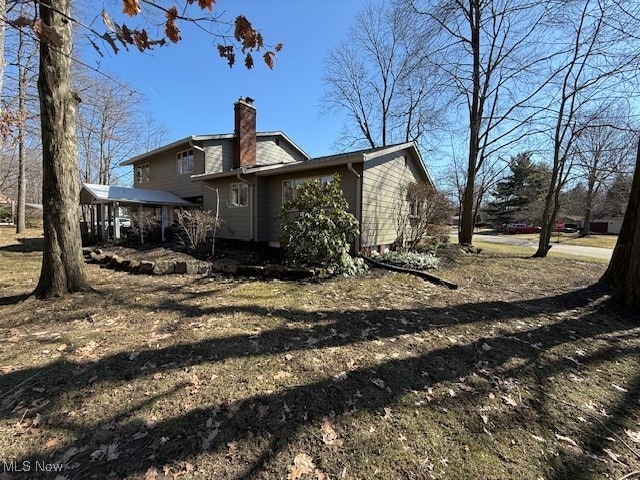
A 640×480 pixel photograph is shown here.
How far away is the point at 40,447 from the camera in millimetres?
2109

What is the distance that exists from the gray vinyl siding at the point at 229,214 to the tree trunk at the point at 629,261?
423 inches

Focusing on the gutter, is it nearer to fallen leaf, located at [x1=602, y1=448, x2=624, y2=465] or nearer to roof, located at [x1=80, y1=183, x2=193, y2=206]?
roof, located at [x1=80, y1=183, x2=193, y2=206]

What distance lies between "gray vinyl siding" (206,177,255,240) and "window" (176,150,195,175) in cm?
213

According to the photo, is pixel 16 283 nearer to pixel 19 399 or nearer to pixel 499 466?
pixel 19 399

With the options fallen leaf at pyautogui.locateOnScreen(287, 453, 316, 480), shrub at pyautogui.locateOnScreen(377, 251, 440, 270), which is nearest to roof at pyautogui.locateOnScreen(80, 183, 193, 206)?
shrub at pyautogui.locateOnScreen(377, 251, 440, 270)

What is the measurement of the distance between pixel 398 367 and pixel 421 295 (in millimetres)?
3078

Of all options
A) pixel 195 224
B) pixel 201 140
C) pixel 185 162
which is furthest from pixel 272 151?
pixel 195 224

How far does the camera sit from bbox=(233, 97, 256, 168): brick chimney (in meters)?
14.2

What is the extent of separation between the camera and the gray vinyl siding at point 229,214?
1240 cm

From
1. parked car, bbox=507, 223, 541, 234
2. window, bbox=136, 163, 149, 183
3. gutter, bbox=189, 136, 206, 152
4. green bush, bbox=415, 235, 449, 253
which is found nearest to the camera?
green bush, bbox=415, 235, 449, 253

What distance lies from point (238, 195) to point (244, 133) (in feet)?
11.6

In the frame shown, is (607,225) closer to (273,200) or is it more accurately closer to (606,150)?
(606,150)

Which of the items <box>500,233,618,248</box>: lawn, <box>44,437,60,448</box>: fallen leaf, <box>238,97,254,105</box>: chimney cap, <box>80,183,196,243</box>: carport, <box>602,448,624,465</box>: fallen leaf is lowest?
<box>602,448,624,465</box>: fallen leaf

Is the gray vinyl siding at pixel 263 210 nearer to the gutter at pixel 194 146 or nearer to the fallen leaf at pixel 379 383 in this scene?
the gutter at pixel 194 146
